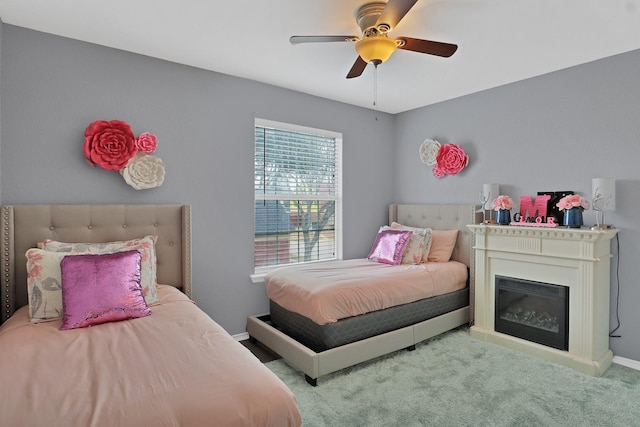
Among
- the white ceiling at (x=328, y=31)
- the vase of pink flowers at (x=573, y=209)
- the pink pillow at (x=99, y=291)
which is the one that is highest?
the white ceiling at (x=328, y=31)

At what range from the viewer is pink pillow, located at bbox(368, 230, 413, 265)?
12.2 feet

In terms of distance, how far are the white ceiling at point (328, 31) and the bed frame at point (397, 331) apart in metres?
1.53

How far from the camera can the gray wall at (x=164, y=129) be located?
2.44 meters

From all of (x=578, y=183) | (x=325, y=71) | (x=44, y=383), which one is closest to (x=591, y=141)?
(x=578, y=183)

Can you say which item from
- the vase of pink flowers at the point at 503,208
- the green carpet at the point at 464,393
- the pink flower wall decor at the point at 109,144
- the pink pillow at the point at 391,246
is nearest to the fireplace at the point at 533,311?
the green carpet at the point at 464,393

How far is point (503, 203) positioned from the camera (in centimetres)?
339

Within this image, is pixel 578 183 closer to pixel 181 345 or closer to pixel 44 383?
pixel 181 345

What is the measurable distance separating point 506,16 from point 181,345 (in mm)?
2729

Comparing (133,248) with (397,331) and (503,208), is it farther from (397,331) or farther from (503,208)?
(503,208)

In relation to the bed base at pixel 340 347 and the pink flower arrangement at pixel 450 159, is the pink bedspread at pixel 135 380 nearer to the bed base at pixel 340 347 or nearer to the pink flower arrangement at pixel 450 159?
the bed base at pixel 340 347

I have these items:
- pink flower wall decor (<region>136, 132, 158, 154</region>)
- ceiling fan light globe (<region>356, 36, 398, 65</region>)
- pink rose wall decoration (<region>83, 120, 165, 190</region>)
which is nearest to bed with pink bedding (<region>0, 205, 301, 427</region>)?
pink rose wall decoration (<region>83, 120, 165, 190</region>)

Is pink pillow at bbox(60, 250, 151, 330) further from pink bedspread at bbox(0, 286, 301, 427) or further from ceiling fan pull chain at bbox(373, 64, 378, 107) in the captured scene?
ceiling fan pull chain at bbox(373, 64, 378, 107)

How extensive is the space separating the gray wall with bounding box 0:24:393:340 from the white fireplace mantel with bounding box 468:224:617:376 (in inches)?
87.5

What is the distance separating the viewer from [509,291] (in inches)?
131
